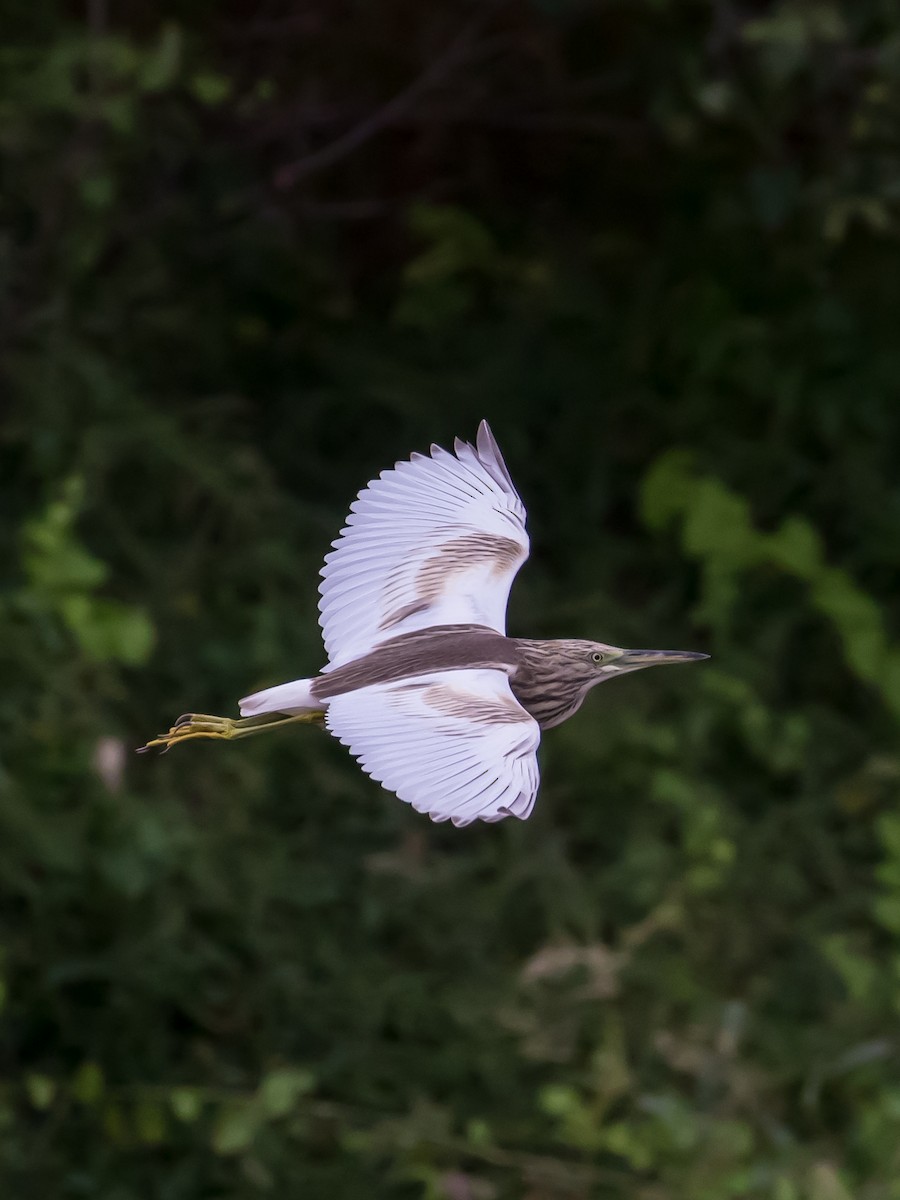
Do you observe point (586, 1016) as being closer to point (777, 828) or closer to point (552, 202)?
point (777, 828)

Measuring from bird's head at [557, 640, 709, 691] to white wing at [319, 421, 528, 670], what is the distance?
0.07 metres

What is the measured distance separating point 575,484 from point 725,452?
1.09 feet

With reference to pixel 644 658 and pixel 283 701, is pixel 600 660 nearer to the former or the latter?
pixel 644 658

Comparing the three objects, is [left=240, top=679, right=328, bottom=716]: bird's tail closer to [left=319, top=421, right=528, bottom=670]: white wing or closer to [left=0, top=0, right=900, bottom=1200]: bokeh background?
[left=319, top=421, right=528, bottom=670]: white wing

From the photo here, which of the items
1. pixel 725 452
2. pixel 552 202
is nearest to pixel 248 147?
pixel 552 202

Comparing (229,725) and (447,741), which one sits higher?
(229,725)

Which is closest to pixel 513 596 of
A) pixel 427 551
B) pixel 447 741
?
pixel 427 551

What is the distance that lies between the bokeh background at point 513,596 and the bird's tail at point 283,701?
4.93 ft

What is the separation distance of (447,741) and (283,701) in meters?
0.17

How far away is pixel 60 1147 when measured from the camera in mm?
3162

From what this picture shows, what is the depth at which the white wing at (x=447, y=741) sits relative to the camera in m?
1.37

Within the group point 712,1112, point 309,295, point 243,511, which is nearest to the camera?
point 712,1112

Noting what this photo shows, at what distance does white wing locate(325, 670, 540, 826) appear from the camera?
1.37 meters

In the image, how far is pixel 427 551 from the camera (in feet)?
6.39
